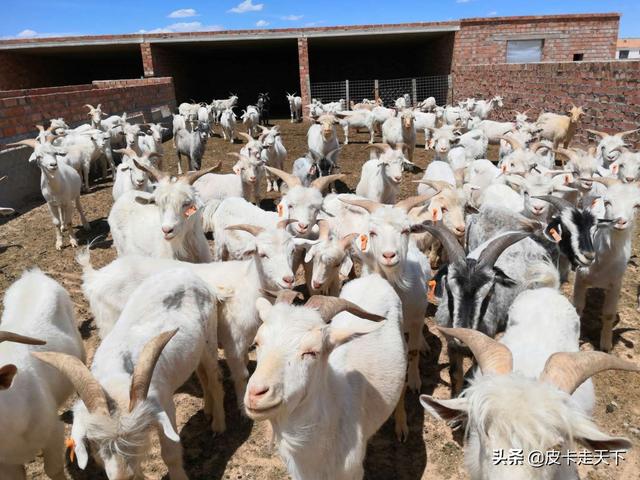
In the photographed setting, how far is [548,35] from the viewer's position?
20.8 m

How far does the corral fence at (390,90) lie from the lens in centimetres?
2306

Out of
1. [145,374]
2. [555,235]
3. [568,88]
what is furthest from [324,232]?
[568,88]

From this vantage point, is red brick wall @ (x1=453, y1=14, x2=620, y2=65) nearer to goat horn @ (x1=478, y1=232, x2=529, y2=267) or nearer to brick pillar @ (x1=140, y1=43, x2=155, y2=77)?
brick pillar @ (x1=140, y1=43, x2=155, y2=77)

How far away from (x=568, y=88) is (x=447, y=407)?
15.2m

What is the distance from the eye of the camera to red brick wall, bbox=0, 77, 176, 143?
11.6 meters

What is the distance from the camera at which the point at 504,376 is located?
200 centimetres

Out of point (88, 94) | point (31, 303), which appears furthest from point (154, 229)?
point (88, 94)

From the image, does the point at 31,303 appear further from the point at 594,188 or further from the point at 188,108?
the point at 188,108

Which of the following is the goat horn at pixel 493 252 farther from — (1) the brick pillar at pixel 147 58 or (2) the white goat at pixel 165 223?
(1) the brick pillar at pixel 147 58

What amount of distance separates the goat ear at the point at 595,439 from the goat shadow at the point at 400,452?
79.3 inches

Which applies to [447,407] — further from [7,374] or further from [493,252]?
[7,374]

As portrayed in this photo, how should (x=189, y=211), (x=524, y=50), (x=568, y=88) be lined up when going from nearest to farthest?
1. (x=189, y=211)
2. (x=568, y=88)
3. (x=524, y=50)

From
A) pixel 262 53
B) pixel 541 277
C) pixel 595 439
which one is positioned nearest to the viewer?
pixel 595 439

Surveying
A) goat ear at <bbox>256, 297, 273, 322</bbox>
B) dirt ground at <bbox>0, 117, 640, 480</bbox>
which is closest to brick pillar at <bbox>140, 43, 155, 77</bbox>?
dirt ground at <bbox>0, 117, 640, 480</bbox>
